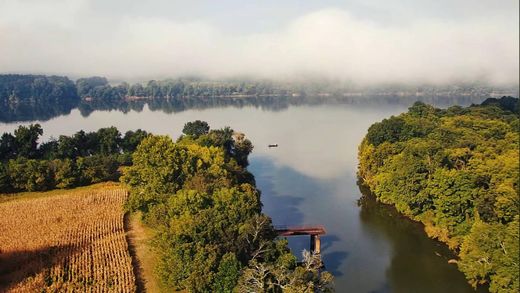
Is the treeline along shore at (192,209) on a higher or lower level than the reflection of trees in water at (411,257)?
higher

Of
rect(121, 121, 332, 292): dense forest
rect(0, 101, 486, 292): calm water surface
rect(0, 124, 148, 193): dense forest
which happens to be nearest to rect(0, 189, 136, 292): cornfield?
rect(121, 121, 332, 292): dense forest

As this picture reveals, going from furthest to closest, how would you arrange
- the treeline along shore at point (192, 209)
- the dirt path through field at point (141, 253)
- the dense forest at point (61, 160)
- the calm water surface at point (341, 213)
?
the dense forest at point (61, 160), the calm water surface at point (341, 213), the dirt path through field at point (141, 253), the treeline along shore at point (192, 209)

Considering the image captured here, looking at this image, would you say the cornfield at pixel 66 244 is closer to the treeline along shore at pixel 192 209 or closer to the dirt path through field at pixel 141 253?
the dirt path through field at pixel 141 253

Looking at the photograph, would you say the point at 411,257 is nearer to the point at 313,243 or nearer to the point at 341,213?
the point at 313,243

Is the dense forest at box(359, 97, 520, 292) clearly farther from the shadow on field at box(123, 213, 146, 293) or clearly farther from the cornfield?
the cornfield

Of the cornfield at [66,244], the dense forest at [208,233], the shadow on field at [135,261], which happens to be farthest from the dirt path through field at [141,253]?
the dense forest at [208,233]

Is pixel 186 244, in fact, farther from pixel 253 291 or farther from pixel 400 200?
pixel 400 200
